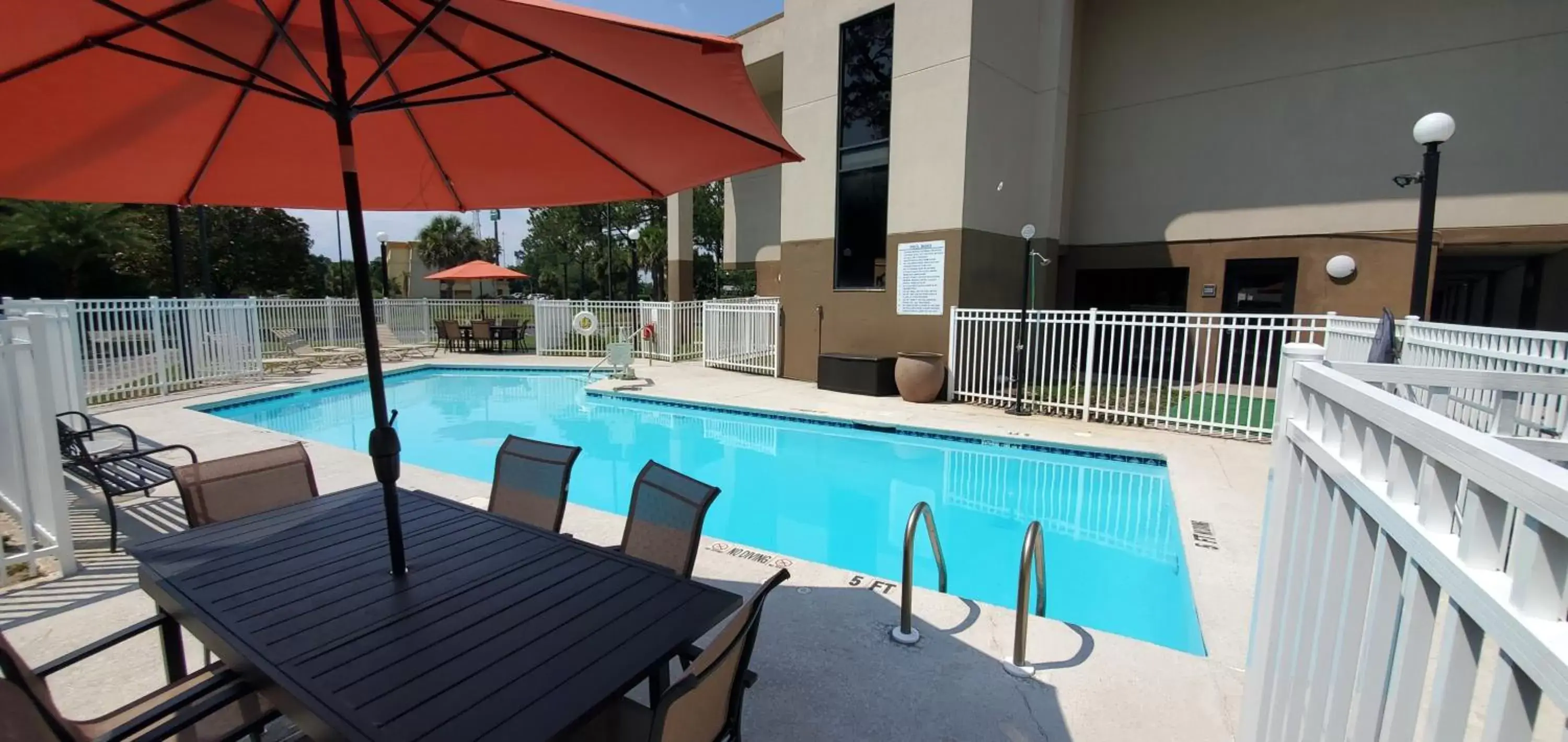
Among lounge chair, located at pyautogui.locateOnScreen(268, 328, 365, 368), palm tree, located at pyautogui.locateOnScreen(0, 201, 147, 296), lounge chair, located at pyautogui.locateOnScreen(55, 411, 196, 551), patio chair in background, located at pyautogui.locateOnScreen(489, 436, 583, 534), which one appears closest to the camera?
patio chair in background, located at pyautogui.locateOnScreen(489, 436, 583, 534)

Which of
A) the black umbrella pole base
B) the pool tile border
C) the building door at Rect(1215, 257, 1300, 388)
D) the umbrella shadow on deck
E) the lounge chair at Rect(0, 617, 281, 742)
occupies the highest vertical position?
the building door at Rect(1215, 257, 1300, 388)

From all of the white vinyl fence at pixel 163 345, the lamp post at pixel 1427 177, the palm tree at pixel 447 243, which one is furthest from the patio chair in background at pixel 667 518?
the palm tree at pixel 447 243

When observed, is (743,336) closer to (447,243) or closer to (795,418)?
(795,418)

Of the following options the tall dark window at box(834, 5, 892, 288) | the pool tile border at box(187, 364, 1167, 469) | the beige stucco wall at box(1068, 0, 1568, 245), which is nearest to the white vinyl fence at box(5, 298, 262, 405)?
the pool tile border at box(187, 364, 1167, 469)

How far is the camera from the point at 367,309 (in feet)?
6.78

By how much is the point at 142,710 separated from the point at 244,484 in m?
1.28

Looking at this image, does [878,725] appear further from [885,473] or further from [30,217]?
[30,217]

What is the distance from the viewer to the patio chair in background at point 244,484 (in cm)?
267

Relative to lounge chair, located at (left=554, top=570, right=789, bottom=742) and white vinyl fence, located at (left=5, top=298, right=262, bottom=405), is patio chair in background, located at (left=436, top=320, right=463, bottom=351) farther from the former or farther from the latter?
lounge chair, located at (left=554, top=570, right=789, bottom=742)

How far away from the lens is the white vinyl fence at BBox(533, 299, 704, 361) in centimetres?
1458

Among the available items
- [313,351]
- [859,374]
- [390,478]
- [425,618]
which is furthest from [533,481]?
[313,351]

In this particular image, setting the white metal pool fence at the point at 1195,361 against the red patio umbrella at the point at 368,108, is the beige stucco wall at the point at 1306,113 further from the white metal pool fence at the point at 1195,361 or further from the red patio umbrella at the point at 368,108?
the red patio umbrella at the point at 368,108

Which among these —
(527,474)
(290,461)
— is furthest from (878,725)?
(290,461)

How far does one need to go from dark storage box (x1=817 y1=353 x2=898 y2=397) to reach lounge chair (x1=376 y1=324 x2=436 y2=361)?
35.3 feet
